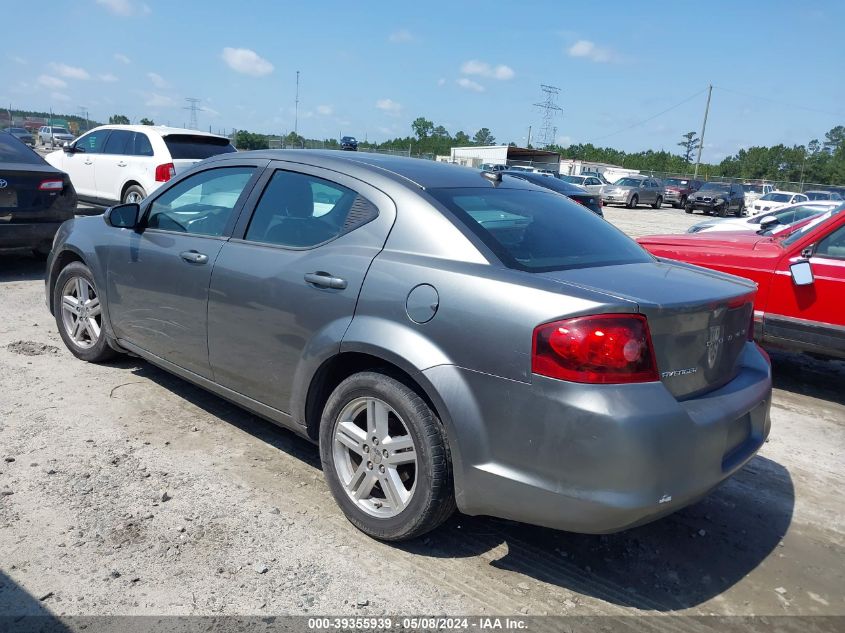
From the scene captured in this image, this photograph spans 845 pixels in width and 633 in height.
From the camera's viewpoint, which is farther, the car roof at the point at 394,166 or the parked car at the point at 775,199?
the parked car at the point at 775,199

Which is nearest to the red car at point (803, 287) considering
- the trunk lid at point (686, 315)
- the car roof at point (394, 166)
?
the trunk lid at point (686, 315)

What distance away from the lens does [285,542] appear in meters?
3.03

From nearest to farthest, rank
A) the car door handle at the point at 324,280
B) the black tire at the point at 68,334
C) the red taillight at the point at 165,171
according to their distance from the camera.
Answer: the car door handle at the point at 324,280, the black tire at the point at 68,334, the red taillight at the point at 165,171

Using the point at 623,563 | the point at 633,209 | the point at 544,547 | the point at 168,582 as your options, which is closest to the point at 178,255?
the point at 168,582

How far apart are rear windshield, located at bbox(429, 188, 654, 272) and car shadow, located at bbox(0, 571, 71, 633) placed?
84.9 inches

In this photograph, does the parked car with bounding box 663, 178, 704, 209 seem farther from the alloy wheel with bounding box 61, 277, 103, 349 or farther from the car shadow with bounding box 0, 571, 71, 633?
the car shadow with bounding box 0, 571, 71, 633

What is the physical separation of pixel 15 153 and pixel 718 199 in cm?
3489

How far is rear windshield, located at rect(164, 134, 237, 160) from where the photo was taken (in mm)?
10961

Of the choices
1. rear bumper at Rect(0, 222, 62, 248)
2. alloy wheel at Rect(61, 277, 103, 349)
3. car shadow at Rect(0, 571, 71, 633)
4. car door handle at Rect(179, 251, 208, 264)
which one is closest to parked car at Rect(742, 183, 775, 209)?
rear bumper at Rect(0, 222, 62, 248)

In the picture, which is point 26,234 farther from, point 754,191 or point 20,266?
point 754,191

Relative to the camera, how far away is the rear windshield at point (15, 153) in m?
7.85

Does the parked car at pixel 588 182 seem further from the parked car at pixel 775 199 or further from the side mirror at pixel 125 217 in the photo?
the side mirror at pixel 125 217

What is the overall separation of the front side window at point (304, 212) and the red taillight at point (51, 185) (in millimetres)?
5165

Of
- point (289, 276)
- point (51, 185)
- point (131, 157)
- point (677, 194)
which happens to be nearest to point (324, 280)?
point (289, 276)
